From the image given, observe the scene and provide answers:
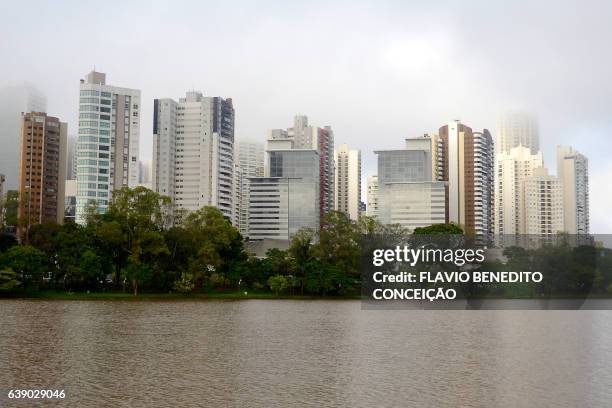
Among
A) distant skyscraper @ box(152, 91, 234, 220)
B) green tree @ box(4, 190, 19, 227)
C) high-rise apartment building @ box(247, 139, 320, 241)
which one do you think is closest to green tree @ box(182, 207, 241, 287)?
green tree @ box(4, 190, 19, 227)

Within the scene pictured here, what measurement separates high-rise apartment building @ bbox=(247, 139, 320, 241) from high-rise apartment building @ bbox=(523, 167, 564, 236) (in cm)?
5535

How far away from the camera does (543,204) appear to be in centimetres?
18638

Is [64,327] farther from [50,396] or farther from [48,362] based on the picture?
[50,396]

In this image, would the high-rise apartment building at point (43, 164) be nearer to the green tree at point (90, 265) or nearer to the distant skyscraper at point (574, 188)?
the green tree at point (90, 265)

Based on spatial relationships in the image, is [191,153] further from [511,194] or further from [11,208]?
[511,194]

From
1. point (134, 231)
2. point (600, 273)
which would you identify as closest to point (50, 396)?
point (134, 231)

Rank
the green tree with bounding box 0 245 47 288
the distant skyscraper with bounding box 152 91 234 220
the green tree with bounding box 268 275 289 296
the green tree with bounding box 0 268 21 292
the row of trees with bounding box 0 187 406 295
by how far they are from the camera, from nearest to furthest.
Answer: the green tree with bounding box 0 268 21 292, the green tree with bounding box 0 245 47 288, the row of trees with bounding box 0 187 406 295, the green tree with bounding box 268 275 289 296, the distant skyscraper with bounding box 152 91 234 220

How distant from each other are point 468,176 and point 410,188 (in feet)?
46.3

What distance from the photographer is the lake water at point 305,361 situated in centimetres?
1848

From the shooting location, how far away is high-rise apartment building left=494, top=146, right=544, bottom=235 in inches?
7456

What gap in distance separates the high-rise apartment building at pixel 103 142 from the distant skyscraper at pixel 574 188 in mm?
114726

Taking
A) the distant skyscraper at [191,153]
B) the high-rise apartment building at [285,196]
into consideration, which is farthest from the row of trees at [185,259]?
the high-rise apartment building at [285,196]

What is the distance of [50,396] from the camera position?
58.9ft

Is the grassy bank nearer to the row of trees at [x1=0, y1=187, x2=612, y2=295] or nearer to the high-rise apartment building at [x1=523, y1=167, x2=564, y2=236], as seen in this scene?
the row of trees at [x1=0, y1=187, x2=612, y2=295]
